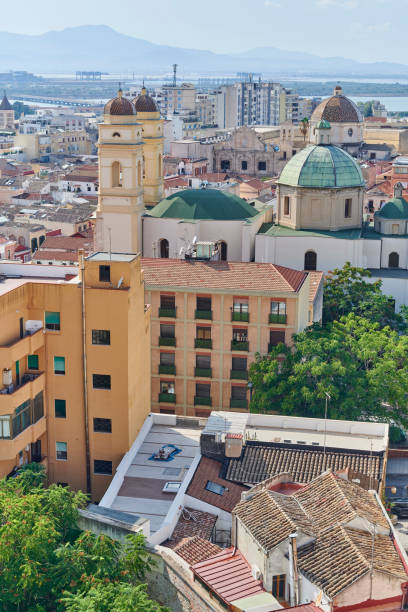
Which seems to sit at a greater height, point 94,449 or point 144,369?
point 144,369

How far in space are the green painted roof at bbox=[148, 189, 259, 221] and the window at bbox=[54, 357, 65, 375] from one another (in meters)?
20.3

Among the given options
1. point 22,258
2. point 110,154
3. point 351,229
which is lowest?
point 22,258

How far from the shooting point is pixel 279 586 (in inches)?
859

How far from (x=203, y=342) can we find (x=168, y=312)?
171 cm

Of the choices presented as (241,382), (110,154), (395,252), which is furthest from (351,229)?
(241,382)

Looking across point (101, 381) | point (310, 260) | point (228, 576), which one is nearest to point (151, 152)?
point (310, 260)

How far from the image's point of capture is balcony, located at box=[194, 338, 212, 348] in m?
36.2

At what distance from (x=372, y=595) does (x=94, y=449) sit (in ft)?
35.6

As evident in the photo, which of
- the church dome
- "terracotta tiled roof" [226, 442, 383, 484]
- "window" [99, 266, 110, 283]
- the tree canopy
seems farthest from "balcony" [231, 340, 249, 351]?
Answer: the church dome

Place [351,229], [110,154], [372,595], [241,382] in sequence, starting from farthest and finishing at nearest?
[351,229] < [110,154] < [241,382] < [372,595]

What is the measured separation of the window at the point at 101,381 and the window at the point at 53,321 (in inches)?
70.3

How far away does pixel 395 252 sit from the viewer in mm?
50875

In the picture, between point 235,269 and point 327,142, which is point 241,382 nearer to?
point 235,269

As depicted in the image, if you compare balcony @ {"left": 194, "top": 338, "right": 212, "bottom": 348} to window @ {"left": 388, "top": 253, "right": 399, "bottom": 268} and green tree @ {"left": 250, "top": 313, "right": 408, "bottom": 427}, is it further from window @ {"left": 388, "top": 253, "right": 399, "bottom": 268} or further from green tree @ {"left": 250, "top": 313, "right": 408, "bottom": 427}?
window @ {"left": 388, "top": 253, "right": 399, "bottom": 268}
